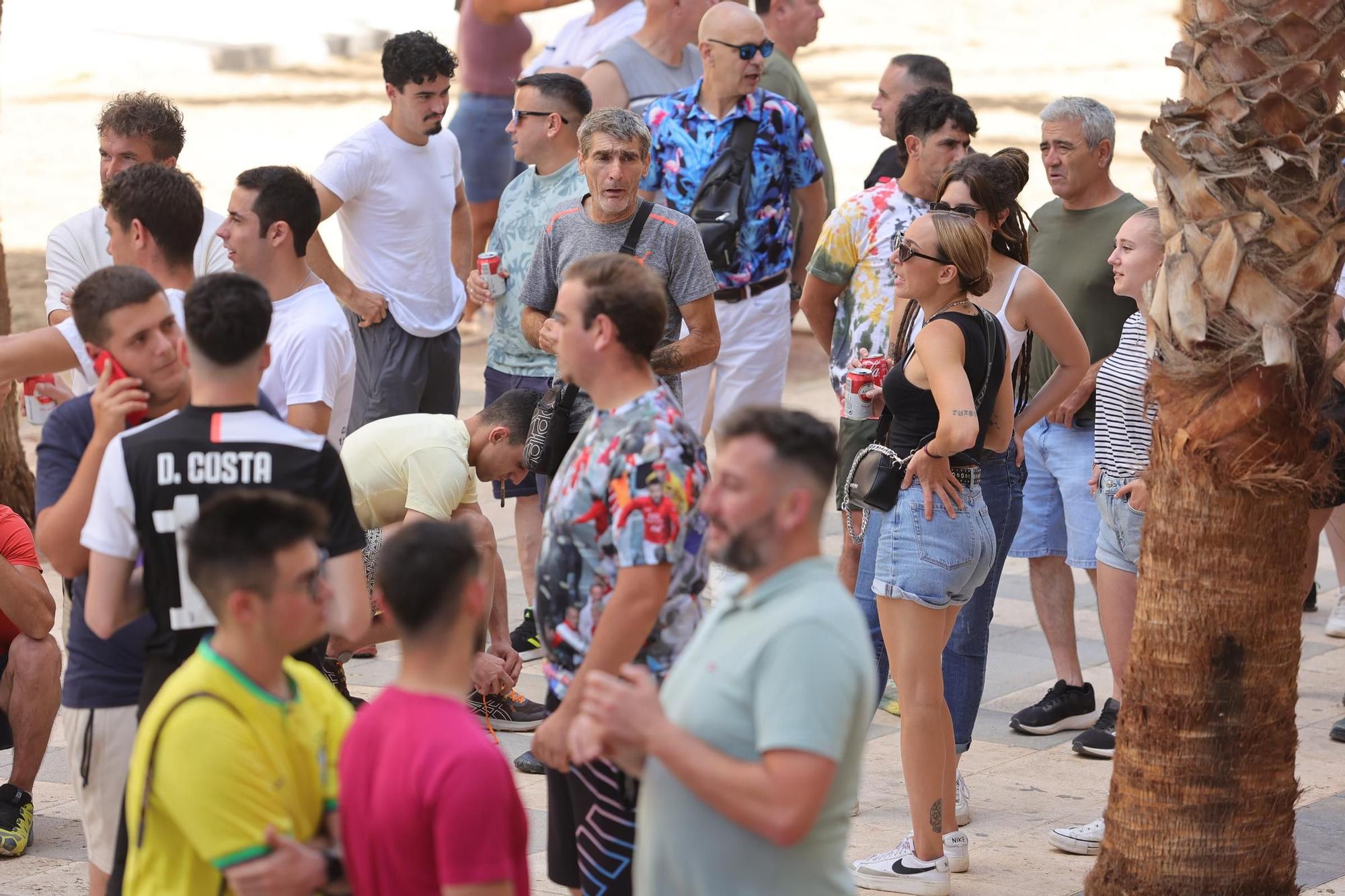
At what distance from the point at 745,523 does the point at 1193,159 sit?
2.13m

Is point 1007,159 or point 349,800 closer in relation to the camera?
point 349,800

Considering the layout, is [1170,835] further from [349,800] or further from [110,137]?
[110,137]

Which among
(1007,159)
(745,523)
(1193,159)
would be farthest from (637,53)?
(745,523)

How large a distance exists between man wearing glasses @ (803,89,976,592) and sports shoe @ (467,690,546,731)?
4.75 feet

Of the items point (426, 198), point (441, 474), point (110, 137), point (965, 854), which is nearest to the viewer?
point (965, 854)

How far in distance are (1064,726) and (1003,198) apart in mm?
2095

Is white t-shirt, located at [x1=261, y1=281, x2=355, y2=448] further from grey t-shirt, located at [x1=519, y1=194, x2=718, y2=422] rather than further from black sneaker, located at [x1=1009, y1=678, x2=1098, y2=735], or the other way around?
black sneaker, located at [x1=1009, y1=678, x2=1098, y2=735]

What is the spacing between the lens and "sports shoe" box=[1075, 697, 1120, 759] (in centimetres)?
611

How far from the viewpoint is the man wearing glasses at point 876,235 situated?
652 centimetres

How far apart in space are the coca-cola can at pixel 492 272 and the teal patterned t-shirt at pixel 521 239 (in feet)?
0.13

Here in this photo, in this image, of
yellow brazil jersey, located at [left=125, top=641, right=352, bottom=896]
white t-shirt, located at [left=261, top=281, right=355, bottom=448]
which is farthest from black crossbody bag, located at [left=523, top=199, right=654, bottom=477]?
yellow brazil jersey, located at [left=125, top=641, right=352, bottom=896]

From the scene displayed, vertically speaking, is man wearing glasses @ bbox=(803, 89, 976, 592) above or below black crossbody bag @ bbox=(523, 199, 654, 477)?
above

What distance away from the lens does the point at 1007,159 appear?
19.1ft

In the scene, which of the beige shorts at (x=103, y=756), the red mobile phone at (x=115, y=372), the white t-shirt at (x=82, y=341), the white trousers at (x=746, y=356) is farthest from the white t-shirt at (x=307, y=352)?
the white trousers at (x=746, y=356)
